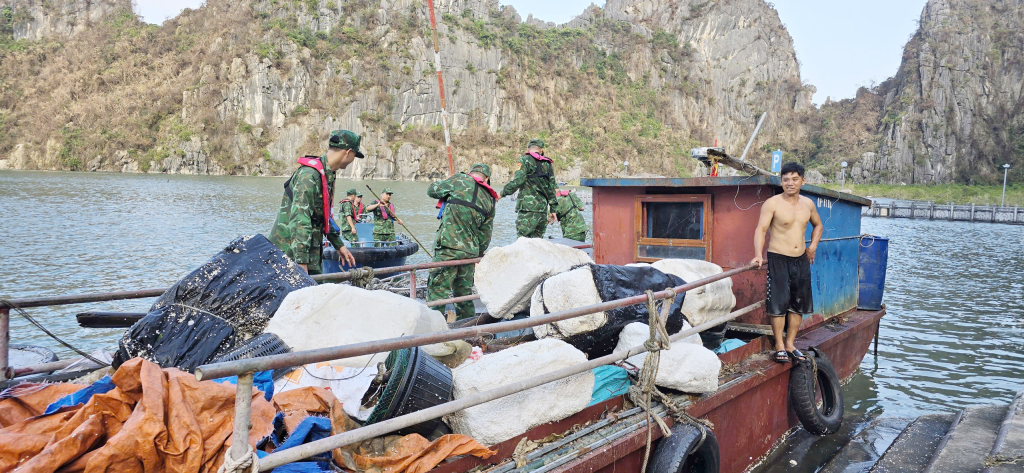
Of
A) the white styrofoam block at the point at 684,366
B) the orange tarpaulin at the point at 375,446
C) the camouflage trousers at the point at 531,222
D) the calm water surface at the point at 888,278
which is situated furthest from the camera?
the camouflage trousers at the point at 531,222

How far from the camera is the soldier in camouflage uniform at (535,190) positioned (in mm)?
8375

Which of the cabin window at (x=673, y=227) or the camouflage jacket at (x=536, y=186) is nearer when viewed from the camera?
the cabin window at (x=673, y=227)

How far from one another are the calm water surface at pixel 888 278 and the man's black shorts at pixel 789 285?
3154mm

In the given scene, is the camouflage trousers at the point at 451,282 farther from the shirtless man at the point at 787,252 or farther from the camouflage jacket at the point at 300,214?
the shirtless man at the point at 787,252

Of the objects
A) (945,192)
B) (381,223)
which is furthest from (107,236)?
(945,192)

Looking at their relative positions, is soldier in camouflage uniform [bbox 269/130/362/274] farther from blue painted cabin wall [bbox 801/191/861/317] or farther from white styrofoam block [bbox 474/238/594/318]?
blue painted cabin wall [bbox 801/191/861/317]

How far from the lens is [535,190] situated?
28.2ft

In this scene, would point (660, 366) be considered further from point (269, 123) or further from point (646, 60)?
point (646, 60)

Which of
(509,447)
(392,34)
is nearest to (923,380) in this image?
(509,447)

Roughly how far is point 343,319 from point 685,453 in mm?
2188

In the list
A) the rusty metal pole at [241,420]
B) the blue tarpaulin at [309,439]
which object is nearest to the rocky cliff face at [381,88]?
the blue tarpaulin at [309,439]

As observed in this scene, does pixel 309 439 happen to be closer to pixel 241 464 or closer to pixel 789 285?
pixel 241 464

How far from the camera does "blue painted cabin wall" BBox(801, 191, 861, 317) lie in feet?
19.9

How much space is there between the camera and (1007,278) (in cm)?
1772
